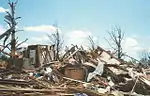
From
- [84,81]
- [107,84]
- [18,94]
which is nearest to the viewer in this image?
[18,94]

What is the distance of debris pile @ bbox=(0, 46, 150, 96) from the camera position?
1316 centimetres

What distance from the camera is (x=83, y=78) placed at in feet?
54.5

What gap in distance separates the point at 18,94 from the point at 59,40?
40509mm

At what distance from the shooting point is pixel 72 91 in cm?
1279

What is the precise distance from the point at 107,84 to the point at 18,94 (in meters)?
5.26

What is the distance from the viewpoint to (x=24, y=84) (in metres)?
13.5

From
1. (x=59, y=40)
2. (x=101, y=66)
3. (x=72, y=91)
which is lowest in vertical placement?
(x=72, y=91)

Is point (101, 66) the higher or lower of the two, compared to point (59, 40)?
lower

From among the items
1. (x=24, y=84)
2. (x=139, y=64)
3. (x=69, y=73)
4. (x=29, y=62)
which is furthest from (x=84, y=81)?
(x=29, y=62)

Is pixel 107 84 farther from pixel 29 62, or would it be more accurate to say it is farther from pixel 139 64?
pixel 29 62

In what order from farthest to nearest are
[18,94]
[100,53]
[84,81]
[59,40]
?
[59,40] → [100,53] → [84,81] → [18,94]

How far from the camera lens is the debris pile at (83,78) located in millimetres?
13164

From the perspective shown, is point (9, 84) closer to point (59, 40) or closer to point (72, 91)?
point (72, 91)

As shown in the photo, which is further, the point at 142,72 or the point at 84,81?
the point at 142,72
